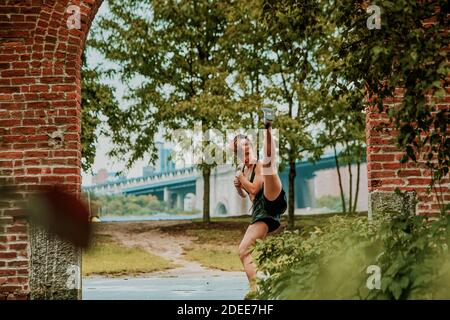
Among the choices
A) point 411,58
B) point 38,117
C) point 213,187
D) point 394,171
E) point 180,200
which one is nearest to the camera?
point 411,58

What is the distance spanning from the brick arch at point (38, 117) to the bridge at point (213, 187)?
27404 mm

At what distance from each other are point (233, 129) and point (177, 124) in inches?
103

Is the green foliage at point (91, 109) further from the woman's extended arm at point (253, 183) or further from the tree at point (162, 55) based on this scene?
the woman's extended arm at point (253, 183)

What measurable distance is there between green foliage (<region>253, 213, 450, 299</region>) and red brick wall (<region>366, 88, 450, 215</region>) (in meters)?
1.63

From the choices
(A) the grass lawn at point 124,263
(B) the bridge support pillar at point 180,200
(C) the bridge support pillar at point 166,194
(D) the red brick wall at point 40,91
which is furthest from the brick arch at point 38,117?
(B) the bridge support pillar at point 180,200

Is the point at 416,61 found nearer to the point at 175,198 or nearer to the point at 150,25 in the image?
the point at 150,25

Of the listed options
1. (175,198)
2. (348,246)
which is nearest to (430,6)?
(348,246)

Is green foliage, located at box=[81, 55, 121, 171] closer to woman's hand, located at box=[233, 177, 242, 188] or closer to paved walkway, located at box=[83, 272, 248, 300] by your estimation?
paved walkway, located at box=[83, 272, 248, 300]

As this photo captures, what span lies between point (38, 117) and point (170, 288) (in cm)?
421

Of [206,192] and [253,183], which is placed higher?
[253,183]

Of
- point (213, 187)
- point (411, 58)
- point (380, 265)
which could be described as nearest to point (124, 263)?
point (380, 265)

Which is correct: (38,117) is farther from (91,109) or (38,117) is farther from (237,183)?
(91,109)

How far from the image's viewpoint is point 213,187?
3966 cm

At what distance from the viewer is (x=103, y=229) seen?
1.19 m
